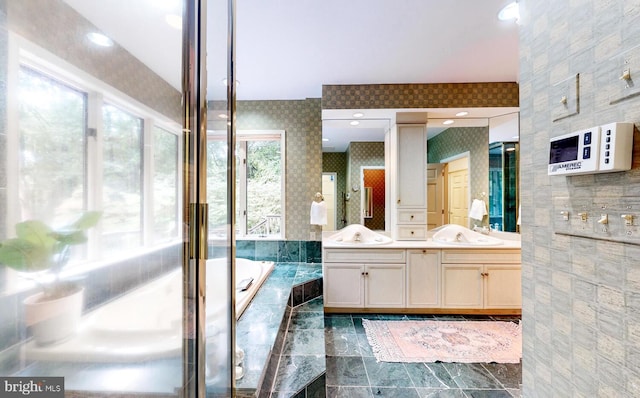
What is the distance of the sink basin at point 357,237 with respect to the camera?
3.14 metres

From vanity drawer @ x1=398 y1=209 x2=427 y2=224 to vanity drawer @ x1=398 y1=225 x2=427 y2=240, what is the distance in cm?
6

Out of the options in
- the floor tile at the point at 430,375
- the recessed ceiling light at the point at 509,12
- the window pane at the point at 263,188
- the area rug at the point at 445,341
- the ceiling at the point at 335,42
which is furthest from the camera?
the window pane at the point at 263,188

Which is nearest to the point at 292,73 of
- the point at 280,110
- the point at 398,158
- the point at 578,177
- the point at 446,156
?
the point at 280,110

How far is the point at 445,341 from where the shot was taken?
2443mm

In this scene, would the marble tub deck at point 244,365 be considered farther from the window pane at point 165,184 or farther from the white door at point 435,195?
the white door at point 435,195

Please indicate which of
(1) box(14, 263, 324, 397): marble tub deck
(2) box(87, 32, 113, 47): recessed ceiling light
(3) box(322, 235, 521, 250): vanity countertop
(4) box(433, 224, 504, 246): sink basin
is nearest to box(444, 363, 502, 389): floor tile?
(1) box(14, 263, 324, 397): marble tub deck

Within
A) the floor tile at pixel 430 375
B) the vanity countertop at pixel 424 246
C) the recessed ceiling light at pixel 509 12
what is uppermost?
the recessed ceiling light at pixel 509 12

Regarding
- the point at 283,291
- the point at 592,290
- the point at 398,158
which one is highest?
the point at 398,158

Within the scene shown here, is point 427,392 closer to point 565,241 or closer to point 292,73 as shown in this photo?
point 565,241

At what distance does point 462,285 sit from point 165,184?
313cm

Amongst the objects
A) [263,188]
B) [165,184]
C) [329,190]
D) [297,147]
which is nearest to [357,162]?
[329,190]

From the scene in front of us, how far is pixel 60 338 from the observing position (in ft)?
2.47

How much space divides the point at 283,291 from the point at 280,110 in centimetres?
226

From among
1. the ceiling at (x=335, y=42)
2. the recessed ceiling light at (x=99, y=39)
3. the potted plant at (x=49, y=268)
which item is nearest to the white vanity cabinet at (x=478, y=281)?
the ceiling at (x=335, y=42)
